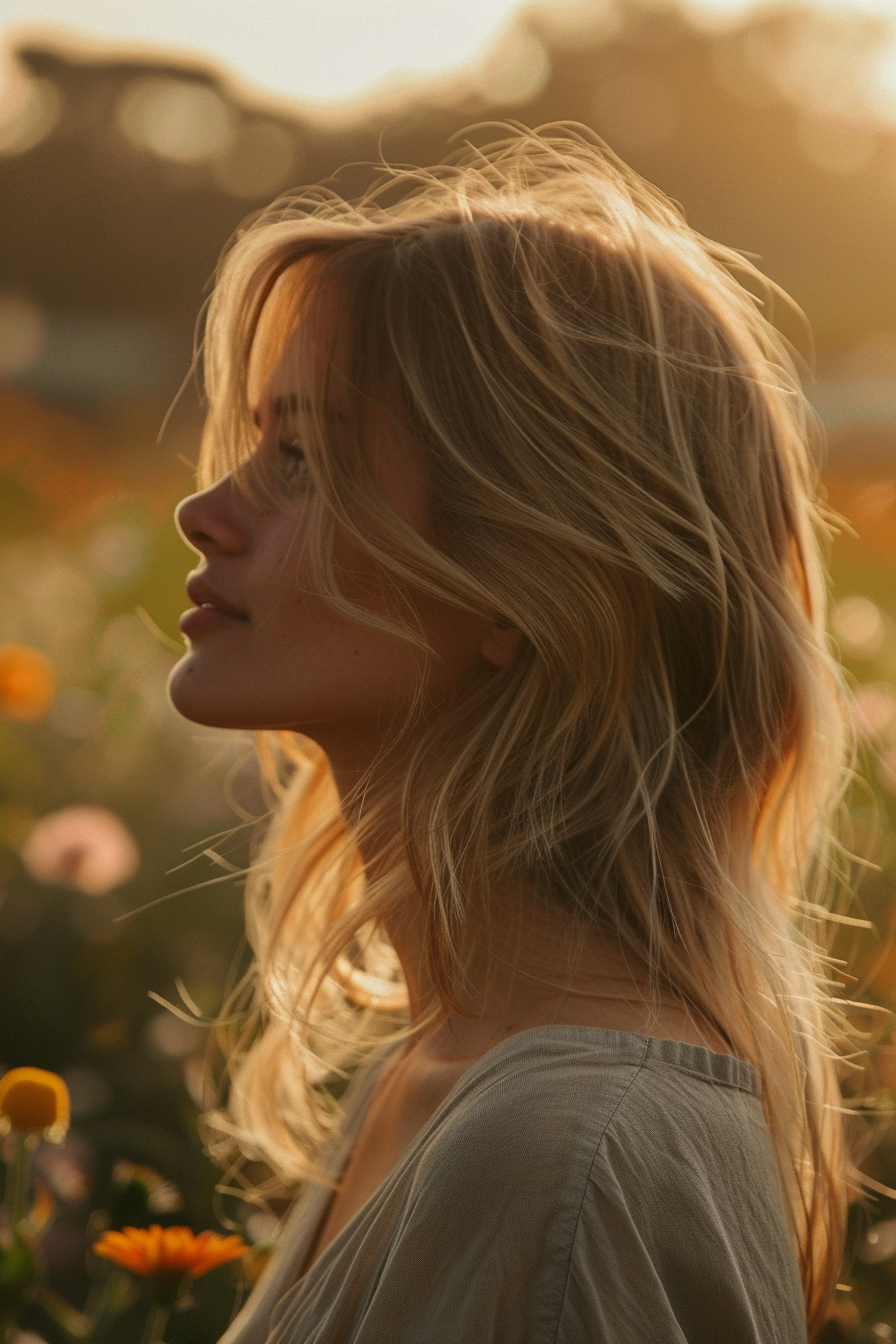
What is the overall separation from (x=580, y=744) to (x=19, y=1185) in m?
0.78

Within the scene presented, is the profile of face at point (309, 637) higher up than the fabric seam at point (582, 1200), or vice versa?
the profile of face at point (309, 637)

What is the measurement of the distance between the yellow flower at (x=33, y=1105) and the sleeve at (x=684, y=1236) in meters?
0.71

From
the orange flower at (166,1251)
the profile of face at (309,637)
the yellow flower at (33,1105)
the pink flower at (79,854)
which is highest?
the profile of face at (309,637)

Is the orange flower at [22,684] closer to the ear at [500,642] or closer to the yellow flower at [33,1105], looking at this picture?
the yellow flower at [33,1105]

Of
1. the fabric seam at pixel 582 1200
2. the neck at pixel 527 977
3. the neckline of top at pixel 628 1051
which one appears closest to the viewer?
the fabric seam at pixel 582 1200

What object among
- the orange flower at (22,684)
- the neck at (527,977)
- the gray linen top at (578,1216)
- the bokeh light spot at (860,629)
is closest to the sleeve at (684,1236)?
the gray linen top at (578,1216)

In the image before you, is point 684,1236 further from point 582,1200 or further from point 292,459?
point 292,459

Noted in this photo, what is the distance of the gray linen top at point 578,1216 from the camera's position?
Result: 3.35ft

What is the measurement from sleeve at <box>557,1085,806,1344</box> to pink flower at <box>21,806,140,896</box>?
5.49 feet

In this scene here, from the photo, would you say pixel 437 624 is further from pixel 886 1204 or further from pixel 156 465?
pixel 156 465

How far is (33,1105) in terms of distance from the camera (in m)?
1.47

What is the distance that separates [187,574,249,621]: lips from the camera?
1495mm

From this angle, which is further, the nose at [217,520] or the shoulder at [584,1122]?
the nose at [217,520]

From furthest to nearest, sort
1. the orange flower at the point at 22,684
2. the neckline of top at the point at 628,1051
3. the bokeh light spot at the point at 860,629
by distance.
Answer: the orange flower at the point at 22,684 → the bokeh light spot at the point at 860,629 → the neckline of top at the point at 628,1051
